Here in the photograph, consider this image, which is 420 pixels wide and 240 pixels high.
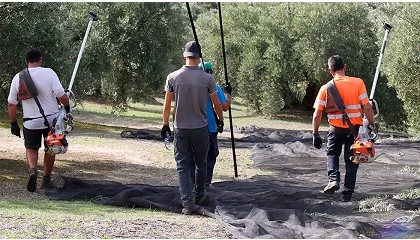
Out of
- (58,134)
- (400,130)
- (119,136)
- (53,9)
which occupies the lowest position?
(400,130)

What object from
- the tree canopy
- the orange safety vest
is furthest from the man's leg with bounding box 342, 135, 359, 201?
the tree canopy

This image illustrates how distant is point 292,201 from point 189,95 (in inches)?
80.9

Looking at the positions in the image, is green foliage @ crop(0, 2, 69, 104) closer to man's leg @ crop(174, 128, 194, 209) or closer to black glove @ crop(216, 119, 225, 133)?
black glove @ crop(216, 119, 225, 133)

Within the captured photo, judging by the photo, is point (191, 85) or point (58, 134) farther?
point (58, 134)

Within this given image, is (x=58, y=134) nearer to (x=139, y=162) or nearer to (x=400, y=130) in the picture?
(x=139, y=162)

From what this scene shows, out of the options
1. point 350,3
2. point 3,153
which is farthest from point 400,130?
point 3,153

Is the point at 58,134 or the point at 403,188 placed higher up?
the point at 58,134

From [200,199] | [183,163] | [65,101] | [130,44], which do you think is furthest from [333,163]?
[130,44]

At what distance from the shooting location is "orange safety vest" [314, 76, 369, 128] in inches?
333

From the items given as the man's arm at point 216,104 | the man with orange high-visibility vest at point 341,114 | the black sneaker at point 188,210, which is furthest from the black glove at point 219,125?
the black sneaker at point 188,210

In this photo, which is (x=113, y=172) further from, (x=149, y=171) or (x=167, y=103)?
(x=167, y=103)

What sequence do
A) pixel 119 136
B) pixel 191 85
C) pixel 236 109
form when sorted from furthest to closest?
pixel 236 109 → pixel 119 136 → pixel 191 85

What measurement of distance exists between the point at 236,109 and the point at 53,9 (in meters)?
31.4

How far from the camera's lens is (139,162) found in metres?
13.6
